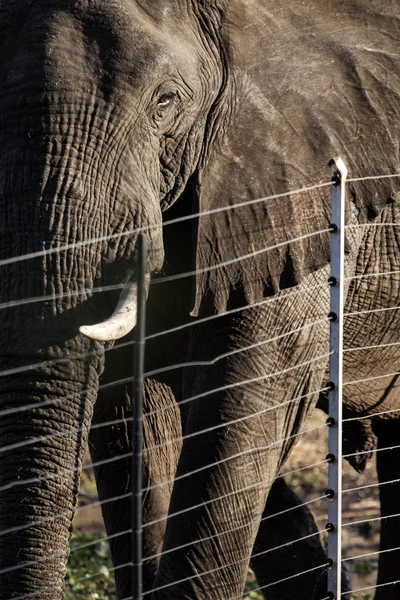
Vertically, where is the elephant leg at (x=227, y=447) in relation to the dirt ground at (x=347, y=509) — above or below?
above

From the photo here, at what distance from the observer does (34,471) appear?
3150mm

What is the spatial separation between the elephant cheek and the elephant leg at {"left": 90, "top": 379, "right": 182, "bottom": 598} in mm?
951

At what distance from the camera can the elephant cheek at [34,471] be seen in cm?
315

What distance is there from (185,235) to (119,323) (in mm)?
559

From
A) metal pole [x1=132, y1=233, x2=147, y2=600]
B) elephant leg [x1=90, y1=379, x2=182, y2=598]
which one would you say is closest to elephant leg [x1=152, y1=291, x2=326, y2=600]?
elephant leg [x1=90, y1=379, x2=182, y2=598]

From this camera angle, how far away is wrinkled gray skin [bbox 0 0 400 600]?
10.4 feet

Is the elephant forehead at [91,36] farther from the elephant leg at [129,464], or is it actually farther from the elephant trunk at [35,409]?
the elephant leg at [129,464]

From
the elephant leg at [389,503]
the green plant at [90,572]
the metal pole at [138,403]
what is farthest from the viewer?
the green plant at [90,572]

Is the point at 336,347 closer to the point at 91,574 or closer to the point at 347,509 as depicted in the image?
the point at 91,574

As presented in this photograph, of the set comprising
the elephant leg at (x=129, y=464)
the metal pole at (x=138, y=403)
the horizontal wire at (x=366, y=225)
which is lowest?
the elephant leg at (x=129, y=464)

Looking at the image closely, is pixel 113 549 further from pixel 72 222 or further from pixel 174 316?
pixel 72 222

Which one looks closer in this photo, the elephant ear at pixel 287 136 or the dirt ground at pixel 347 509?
the elephant ear at pixel 287 136

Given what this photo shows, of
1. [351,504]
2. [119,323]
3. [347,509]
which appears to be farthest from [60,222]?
[351,504]

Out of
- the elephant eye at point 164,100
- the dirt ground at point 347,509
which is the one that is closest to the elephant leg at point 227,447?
the elephant eye at point 164,100
